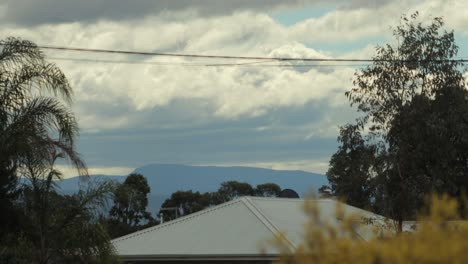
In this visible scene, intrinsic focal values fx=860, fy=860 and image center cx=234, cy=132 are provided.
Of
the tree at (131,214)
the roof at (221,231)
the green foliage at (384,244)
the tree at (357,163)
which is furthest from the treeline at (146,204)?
the green foliage at (384,244)

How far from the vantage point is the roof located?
80.7 feet

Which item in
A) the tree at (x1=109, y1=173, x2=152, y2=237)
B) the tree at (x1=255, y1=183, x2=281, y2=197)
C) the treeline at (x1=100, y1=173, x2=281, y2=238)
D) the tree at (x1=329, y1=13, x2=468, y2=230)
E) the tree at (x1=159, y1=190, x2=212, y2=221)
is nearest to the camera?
the tree at (x1=329, y1=13, x2=468, y2=230)

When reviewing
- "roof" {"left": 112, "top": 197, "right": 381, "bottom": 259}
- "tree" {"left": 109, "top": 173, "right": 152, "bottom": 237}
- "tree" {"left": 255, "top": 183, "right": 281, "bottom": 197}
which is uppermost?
"tree" {"left": 255, "top": 183, "right": 281, "bottom": 197}

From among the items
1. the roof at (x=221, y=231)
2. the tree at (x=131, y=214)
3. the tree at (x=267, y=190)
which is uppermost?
the tree at (x=267, y=190)

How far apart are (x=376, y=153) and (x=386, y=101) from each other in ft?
5.19

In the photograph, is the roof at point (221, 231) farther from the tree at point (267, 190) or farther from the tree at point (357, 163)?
the tree at point (267, 190)

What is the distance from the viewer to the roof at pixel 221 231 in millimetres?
24594

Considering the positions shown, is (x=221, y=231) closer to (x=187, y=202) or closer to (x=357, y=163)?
(x=357, y=163)

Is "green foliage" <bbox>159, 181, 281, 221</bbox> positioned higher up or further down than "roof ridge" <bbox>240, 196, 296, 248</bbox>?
higher up

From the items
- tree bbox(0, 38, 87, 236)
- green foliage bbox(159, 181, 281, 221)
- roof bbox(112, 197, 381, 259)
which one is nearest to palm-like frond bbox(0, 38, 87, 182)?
tree bbox(0, 38, 87, 236)

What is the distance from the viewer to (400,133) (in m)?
24.2

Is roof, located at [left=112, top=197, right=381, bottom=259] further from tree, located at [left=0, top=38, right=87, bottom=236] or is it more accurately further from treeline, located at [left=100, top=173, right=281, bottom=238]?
treeline, located at [left=100, top=173, right=281, bottom=238]

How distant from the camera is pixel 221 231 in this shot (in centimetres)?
2594

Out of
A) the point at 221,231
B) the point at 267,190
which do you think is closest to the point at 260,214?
the point at 221,231
